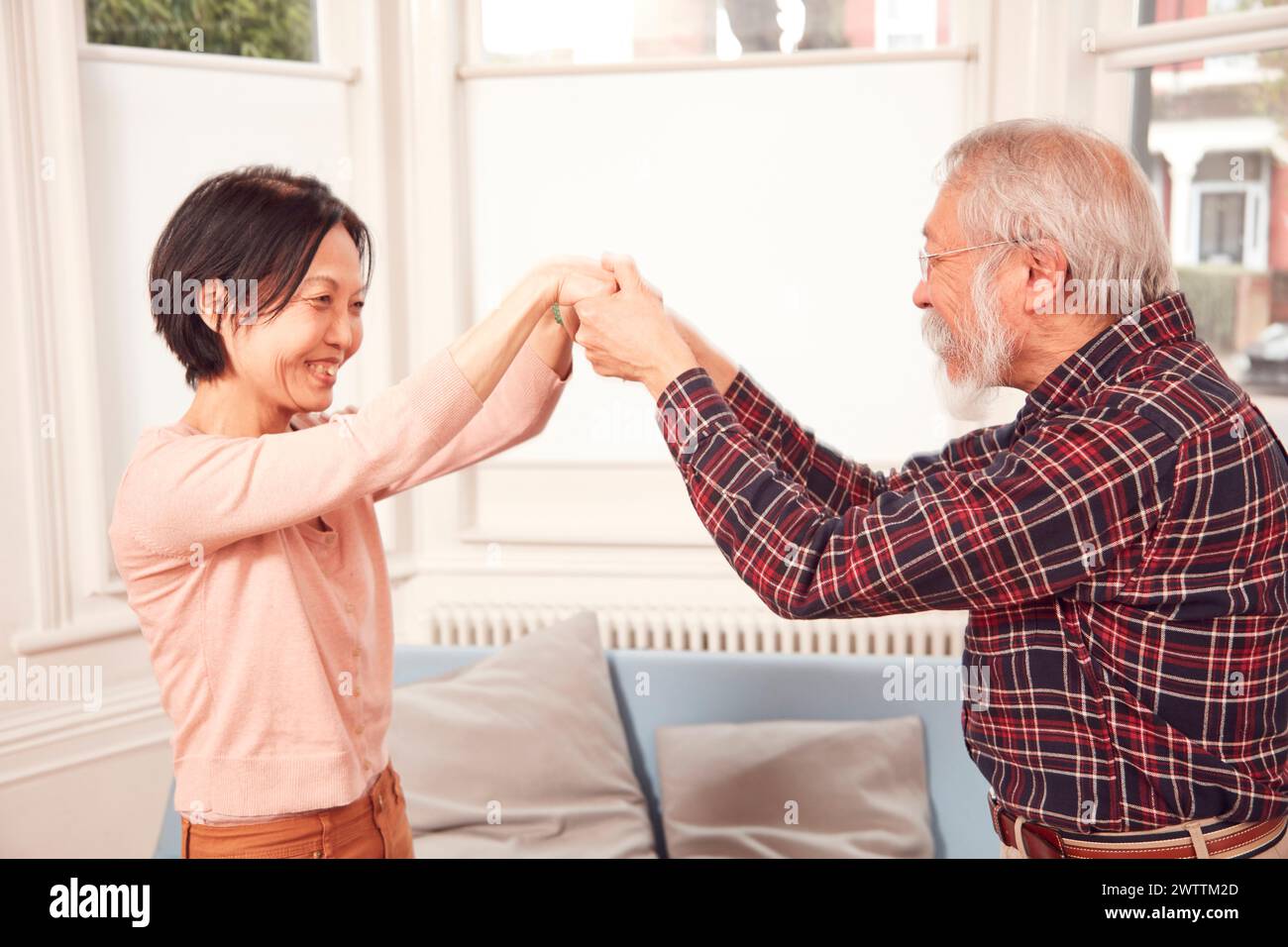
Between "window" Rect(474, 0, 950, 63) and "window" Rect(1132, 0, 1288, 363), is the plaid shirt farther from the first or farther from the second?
"window" Rect(474, 0, 950, 63)

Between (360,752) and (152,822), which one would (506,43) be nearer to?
(152,822)

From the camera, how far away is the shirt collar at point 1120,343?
1295 millimetres

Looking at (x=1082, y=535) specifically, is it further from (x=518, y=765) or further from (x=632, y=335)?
(x=518, y=765)

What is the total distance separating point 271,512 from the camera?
3.89 feet

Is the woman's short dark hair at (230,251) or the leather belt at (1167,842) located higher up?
the woman's short dark hair at (230,251)

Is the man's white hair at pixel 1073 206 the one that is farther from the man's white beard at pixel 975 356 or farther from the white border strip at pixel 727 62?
the white border strip at pixel 727 62

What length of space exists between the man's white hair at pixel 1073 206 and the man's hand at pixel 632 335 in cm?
37

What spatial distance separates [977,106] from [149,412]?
2.17 meters

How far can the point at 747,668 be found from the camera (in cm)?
257

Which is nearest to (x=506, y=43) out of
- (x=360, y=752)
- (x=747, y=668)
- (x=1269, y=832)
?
(x=747, y=668)

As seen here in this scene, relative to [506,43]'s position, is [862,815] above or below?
below

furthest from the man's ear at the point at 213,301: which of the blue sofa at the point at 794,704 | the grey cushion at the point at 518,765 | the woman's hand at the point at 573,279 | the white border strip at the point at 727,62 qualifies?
the white border strip at the point at 727,62

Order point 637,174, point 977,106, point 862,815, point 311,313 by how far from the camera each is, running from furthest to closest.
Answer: point 637,174 → point 977,106 → point 862,815 → point 311,313

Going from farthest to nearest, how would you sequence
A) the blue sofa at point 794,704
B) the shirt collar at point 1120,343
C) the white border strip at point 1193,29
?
the white border strip at point 1193,29, the blue sofa at point 794,704, the shirt collar at point 1120,343
